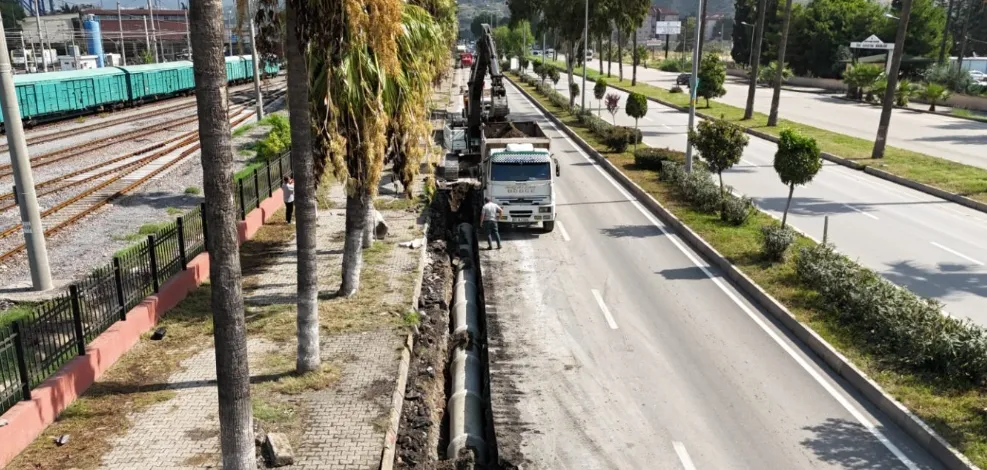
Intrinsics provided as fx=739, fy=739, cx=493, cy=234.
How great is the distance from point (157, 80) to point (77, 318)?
→ 1846 inches

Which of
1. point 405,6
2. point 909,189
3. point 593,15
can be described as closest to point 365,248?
point 405,6

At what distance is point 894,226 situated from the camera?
2147 cm

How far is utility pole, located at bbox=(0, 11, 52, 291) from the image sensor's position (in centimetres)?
1419

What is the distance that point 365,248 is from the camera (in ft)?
63.5

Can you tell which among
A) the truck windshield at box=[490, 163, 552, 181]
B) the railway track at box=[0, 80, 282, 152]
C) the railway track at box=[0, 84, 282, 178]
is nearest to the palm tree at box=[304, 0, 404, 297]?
the truck windshield at box=[490, 163, 552, 181]

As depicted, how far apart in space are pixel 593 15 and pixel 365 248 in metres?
40.5

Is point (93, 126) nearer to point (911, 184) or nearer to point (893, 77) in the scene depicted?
point (893, 77)

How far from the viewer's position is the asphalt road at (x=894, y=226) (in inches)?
649

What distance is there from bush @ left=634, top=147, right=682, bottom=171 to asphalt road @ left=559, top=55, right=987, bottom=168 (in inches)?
493

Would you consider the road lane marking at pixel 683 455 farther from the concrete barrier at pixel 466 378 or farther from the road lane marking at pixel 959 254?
the road lane marking at pixel 959 254

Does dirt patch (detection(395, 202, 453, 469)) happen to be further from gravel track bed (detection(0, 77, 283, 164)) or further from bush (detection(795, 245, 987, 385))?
gravel track bed (detection(0, 77, 283, 164))

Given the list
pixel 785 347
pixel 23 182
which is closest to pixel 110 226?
pixel 23 182

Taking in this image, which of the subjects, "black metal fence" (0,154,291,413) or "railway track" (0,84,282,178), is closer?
"black metal fence" (0,154,291,413)

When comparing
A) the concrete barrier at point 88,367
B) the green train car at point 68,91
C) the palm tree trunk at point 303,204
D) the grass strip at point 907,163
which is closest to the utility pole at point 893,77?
the grass strip at point 907,163
